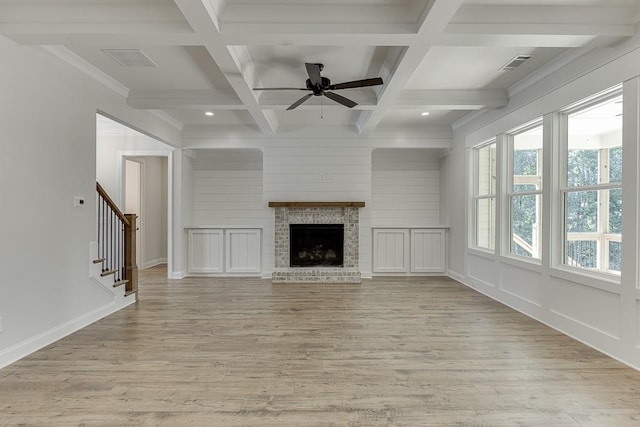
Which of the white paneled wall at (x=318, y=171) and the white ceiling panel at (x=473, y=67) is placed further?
the white paneled wall at (x=318, y=171)

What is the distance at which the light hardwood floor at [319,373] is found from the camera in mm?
2094

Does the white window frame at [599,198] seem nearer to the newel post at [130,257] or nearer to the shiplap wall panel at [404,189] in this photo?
the shiplap wall panel at [404,189]

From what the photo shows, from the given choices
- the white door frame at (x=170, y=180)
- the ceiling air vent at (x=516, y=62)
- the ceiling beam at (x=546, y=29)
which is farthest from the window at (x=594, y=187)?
the white door frame at (x=170, y=180)

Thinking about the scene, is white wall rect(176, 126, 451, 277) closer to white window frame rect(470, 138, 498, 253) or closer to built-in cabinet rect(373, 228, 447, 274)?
built-in cabinet rect(373, 228, 447, 274)

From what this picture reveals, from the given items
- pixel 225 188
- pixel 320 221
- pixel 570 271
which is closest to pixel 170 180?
pixel 225 188

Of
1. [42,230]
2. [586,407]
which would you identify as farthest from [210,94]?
[586,407]

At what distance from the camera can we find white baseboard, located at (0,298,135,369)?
2770mm

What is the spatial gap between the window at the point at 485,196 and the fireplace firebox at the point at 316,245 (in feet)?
7.68

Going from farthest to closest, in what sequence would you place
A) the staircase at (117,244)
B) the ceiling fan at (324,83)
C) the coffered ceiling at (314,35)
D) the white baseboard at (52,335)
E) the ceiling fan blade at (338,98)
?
the staircase at (117,244) < the ceiling fan blade at (338,98) < the ceiling fan at (324,83) < the white baseboard at (52,335) < the coffered ceiling at (314,35)

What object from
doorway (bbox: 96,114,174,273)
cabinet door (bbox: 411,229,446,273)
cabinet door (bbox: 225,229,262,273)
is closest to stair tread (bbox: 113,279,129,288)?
doorway (bbox: 96,114,174,273)

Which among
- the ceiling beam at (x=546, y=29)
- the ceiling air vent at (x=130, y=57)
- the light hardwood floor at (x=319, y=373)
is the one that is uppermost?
the ceiling air vent at (x=130, y=57)

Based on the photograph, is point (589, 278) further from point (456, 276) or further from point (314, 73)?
point (314, 73)

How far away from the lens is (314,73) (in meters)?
3.28

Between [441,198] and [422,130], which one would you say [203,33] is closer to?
[422,130]
